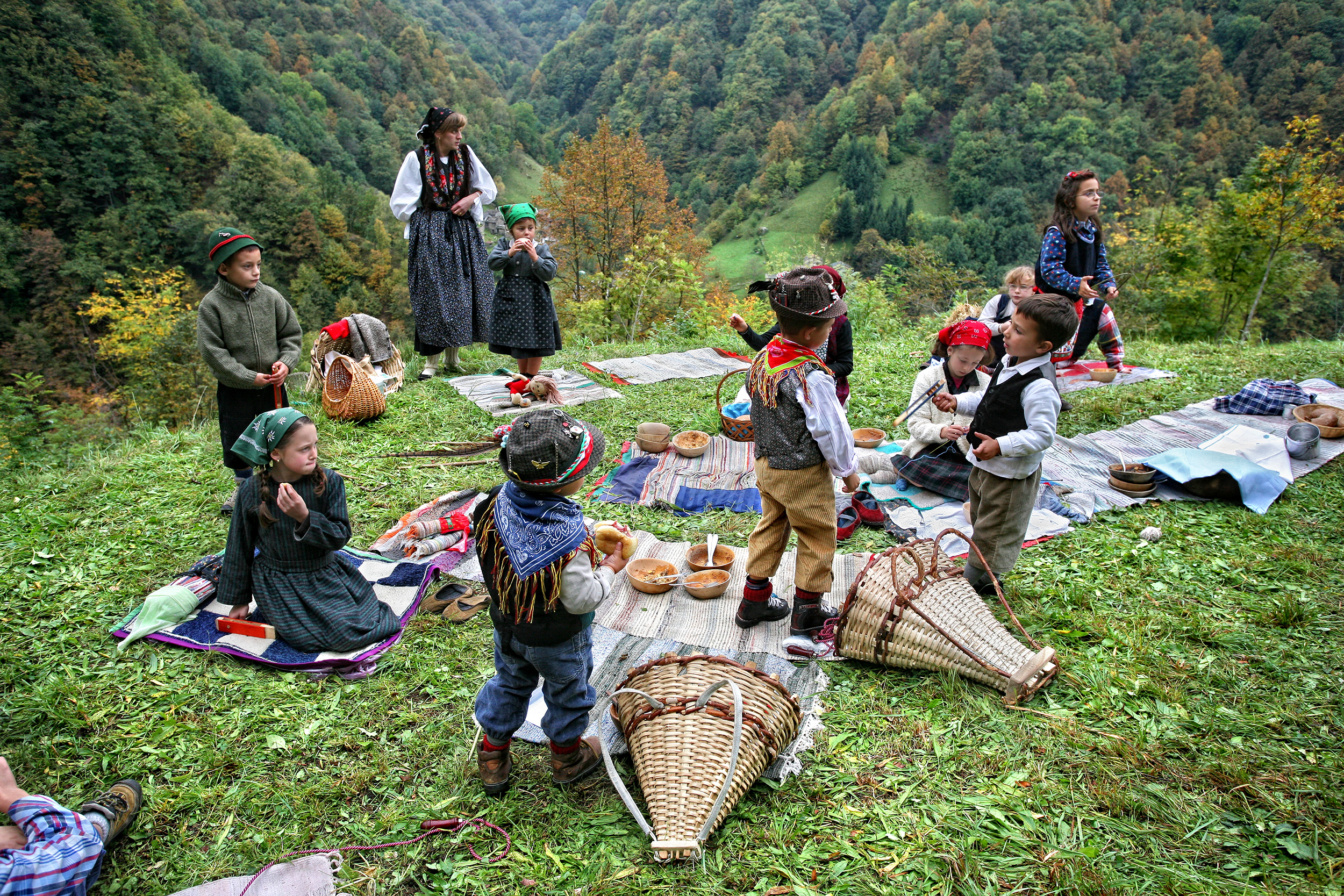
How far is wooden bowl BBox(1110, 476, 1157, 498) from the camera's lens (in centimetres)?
496

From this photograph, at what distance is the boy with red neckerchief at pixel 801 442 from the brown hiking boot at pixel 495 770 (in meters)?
1.53

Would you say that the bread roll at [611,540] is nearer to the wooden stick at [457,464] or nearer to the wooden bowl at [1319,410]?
the wooden stick at [457,464]

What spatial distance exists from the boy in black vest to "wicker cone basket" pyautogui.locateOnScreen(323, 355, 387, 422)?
5.31 meters

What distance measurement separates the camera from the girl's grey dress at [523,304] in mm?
6770

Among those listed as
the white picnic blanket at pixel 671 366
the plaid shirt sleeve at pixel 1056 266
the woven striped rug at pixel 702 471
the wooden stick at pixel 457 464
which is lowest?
the white picnic blanket at pixel 671 366

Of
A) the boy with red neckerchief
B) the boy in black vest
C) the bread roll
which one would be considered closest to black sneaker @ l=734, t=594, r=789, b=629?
the boy with red neckerchief

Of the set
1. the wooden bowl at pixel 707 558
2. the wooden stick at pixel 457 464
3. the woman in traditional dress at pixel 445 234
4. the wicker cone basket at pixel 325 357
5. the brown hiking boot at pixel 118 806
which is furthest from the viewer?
the woman in traditional dress at pixel 445 234

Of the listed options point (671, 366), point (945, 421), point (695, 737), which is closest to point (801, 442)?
point (695, 737)

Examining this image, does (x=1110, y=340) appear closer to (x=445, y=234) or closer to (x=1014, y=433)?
(x=1014, y=433)

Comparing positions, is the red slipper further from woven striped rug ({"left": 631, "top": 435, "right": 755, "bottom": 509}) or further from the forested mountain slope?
the forested mountain slope

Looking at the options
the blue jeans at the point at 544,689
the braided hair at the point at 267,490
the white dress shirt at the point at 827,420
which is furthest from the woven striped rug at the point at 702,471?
the blue jeans at the point at 544,689

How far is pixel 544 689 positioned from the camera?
256 cm

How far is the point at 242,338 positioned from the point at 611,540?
9.49 feet

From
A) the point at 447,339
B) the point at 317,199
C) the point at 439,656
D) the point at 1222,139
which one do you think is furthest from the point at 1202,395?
the point at 1222,139
